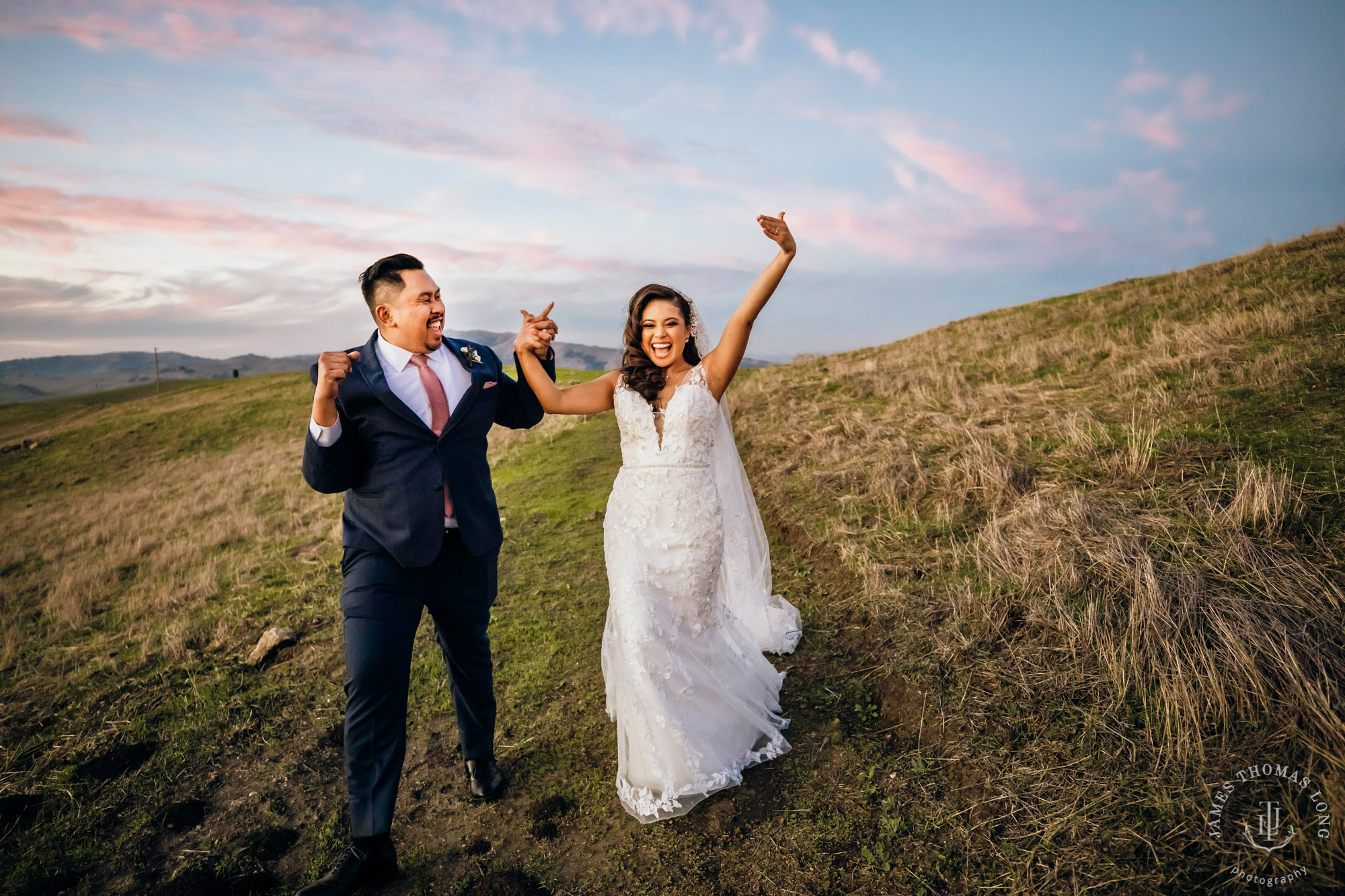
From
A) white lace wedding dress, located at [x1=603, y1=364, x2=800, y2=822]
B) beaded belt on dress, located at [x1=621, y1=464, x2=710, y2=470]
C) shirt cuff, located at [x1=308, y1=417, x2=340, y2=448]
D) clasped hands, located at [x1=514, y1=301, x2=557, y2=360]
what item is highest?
clasped hands, located at [x1=514, y1=301, x2=557, y2=360]

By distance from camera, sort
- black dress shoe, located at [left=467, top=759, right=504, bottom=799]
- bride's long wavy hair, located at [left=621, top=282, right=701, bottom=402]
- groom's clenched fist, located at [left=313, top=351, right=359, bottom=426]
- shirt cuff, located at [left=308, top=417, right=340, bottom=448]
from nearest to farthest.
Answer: groom's clenched fist, located at [left=313, top=351, right=359, bottom=426] < shirt cuff, located at [left=308, top=417, right=340, bottom=448] < black dress shoe, located at [left=467, top=759, right=504, bottom=799] < bride's long wavy hair, located at [left=621, top=282, right=701, bottom=402]

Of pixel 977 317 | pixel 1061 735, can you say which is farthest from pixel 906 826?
pixel 977 317

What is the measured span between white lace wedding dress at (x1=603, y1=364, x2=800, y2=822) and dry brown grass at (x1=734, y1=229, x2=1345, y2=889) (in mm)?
1218

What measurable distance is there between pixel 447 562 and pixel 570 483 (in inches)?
315

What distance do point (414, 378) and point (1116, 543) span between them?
4.75 metres

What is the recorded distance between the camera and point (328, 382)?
321 cm

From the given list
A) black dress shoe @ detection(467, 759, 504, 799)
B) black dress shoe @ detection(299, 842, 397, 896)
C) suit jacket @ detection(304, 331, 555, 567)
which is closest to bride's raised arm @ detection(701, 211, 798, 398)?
suit jacket @ detection(304, 331, 555, 567)

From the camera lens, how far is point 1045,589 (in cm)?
461

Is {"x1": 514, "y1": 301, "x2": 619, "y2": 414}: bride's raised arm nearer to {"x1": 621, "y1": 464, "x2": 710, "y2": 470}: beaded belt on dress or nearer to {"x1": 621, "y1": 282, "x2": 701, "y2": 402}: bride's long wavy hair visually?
{"x1": 621, "y1": 282, "x2": 701, "y2": 402}: bride's long wavy hair

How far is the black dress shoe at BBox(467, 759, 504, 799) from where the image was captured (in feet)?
13.4

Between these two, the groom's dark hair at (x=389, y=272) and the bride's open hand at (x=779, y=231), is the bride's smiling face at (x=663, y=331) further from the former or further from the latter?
the groom's dark hair at (x=389, y=272)

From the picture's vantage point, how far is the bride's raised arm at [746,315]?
13.2ft

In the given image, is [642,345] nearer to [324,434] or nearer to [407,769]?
[324,434]

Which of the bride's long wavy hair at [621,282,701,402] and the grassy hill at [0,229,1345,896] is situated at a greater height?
the bride's long wavy hair at [621,282,701,402]
